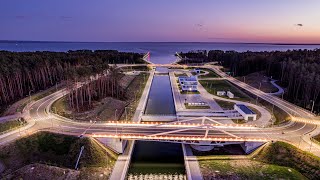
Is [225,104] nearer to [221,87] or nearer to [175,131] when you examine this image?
[221,87]

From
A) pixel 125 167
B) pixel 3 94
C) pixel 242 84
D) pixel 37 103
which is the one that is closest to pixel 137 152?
pixel 125 167

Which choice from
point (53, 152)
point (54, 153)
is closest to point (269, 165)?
point (54, 153)

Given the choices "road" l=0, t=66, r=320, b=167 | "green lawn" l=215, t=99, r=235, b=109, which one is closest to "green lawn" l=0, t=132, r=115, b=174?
"road" l=0, t=66, r=320, b=167

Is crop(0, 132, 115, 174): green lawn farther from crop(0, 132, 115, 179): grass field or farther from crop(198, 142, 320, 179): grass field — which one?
crop(198, 142, 320, 179): grass field

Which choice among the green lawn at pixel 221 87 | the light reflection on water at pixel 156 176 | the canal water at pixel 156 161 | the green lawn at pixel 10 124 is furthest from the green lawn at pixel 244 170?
the green lawn at pixel 221 87

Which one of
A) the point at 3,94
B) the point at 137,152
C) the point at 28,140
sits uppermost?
the point at 3,94

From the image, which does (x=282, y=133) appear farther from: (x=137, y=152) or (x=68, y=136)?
(x=68, y=136)
